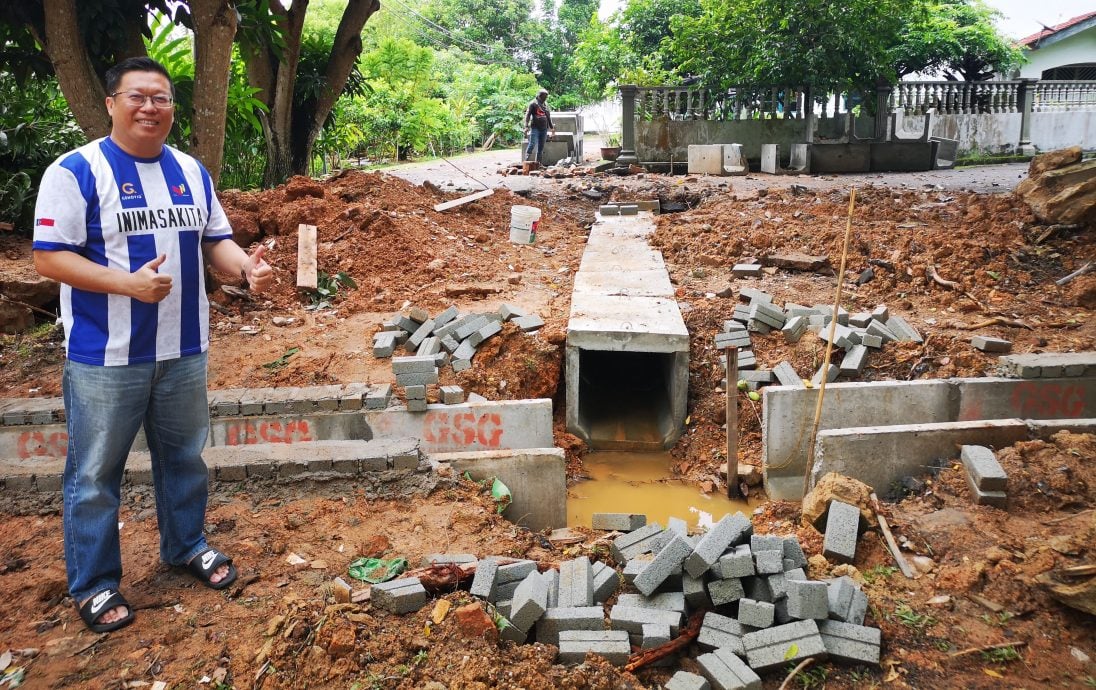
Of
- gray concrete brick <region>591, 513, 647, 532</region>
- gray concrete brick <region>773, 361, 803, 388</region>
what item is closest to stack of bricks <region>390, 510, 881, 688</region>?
gray concrete brick <region>591, 513, 647, 532</region>

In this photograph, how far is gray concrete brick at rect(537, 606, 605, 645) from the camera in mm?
3328

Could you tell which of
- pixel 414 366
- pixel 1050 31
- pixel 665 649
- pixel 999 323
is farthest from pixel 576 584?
pixel 1050 31

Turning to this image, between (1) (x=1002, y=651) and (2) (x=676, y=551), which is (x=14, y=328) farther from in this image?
(1) (x=1002, y=651)

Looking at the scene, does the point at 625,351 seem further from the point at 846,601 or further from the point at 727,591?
the point at 846,601

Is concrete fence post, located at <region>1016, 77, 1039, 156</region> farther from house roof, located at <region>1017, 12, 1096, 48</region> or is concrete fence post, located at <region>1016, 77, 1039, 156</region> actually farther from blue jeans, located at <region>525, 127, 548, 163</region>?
blue jeans, located at <region>525, 127, 548, 163</region>

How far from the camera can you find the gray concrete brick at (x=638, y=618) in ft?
11.3

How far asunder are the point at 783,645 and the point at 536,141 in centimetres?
1554

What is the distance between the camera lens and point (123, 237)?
2.91 metres

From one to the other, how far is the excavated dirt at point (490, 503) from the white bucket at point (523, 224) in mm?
261

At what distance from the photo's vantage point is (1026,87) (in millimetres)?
18781

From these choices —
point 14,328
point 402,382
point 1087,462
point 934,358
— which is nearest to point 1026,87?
point 934,358

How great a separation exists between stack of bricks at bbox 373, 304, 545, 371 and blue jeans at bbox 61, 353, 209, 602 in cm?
279

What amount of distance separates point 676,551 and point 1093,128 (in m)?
22.0

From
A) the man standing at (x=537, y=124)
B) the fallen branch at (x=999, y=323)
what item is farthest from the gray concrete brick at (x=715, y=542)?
the man standing at (x=537, y=124)
